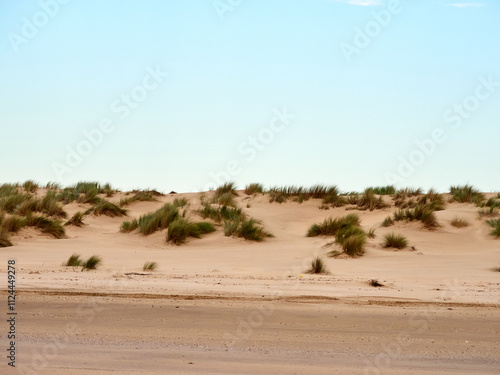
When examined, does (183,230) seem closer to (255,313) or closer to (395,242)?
(395,242)

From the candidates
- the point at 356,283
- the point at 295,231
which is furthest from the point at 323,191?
the point at 356,283

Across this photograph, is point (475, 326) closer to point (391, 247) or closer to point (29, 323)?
point (29, 323)

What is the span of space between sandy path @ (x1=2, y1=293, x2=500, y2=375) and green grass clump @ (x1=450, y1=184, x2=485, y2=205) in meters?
15.4

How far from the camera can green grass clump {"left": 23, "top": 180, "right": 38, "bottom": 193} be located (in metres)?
29.8

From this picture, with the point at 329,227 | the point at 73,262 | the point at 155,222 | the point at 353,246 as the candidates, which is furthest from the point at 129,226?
the point at 353,246

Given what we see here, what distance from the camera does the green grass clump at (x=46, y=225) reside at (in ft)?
61.8

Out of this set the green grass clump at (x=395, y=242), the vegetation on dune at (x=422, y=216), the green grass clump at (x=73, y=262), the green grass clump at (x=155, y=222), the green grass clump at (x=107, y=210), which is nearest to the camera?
the green grass clump at (x=73, y=262)

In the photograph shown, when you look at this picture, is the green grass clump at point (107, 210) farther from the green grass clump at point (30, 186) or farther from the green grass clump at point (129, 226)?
the green grass clump at point (30, 186)

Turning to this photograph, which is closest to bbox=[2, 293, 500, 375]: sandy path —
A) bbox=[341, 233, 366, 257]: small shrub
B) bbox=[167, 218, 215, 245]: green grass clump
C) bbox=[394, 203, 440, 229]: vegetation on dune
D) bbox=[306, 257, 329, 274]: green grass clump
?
bbox=[306, 257, 329, 274]: green grass clump

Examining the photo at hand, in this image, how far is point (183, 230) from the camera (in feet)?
62.1

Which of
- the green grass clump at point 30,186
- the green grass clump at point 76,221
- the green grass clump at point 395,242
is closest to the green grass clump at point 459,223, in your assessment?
the green grass clump at point 395,242

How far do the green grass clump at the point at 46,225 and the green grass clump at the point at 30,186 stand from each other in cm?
1092

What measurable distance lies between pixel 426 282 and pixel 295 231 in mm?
8742

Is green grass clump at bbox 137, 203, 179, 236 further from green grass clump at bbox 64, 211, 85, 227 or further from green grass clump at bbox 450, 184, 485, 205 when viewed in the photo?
green grass clump at bbox 450, 184, 485, 205
